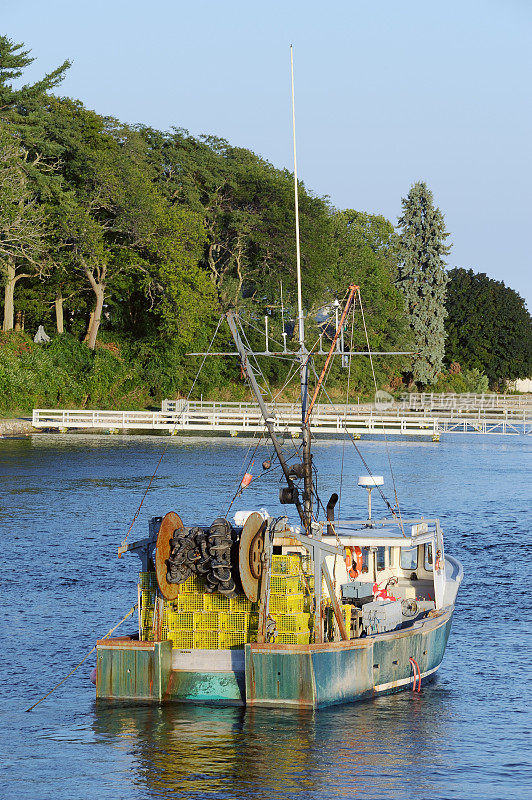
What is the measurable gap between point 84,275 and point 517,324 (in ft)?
233

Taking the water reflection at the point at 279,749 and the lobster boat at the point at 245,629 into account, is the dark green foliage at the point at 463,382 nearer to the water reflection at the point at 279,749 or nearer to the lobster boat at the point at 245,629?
the lobster boat at the point at 245,629

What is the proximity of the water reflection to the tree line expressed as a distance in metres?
52.8

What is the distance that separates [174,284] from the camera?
8781cm

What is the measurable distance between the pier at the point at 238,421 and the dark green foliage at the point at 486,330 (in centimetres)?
3784

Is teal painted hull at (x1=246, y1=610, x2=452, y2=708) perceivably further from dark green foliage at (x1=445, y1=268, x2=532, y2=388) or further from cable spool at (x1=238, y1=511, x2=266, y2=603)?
dark green foliage at (x1=445, y1=268, x2=532, y2=388)

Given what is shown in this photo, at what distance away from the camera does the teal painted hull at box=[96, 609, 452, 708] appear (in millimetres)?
18859

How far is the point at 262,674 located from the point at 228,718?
1.35m

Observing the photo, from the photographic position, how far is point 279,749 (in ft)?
60.6

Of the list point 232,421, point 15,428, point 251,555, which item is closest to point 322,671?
point 251,555

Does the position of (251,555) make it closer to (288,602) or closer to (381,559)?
(288,602)

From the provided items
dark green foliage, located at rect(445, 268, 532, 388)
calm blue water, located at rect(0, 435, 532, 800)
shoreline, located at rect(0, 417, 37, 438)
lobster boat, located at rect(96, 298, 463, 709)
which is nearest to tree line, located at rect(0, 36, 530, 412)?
shoreline, located at rect(0, 417, 37, 438)

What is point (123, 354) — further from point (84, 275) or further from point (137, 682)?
point (137, 682)

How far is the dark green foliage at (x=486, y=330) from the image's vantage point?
139 metres

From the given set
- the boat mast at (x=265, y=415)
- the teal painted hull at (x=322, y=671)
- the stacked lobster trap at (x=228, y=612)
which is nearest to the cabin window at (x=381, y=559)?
the boat mast at (x=265, y=415)
